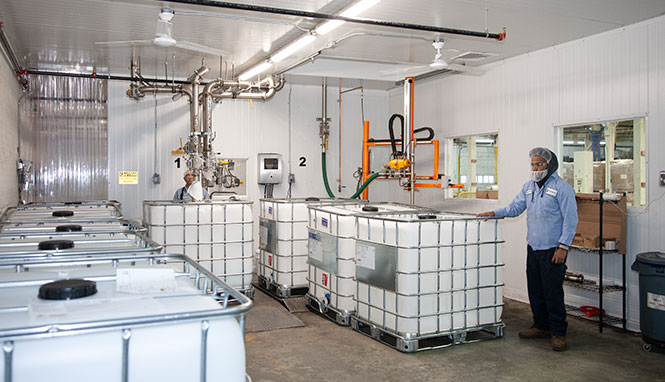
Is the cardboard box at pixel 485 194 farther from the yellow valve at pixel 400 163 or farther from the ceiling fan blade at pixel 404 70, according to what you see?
the ceiling fan blade at pixel 404 70

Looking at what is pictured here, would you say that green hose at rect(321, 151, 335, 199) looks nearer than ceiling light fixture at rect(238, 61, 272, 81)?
No

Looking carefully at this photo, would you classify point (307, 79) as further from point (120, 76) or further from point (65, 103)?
point (65, 103)

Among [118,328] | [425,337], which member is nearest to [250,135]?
[425,337]

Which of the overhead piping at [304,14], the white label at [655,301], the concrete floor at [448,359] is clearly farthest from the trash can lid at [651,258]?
the overhead piping at [304,14]

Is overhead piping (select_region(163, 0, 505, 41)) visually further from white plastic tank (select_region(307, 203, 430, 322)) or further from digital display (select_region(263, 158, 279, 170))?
digital display (select_region(263, 158, 279, 170))

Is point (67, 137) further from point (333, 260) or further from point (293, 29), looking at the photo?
point (333, 260)

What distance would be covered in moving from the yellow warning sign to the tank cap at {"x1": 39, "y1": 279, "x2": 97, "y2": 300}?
25.4 ft

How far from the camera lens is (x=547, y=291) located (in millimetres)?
5457

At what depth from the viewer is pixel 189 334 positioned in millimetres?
1754

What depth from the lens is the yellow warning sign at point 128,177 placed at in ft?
30.1

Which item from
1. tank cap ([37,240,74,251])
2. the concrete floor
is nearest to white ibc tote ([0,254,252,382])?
tank cap ([37,240,74,251])

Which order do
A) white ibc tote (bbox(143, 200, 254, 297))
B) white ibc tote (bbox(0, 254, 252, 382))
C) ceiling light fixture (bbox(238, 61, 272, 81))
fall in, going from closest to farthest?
white ibc tote (bbox(0, 254, 252, 382)) < white ibc tote (bbox(143, 200, 254, 297)) < ceiling light fixture (bbox(238, 61, 272, 81))

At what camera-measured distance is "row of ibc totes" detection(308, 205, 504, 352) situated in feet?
16.6

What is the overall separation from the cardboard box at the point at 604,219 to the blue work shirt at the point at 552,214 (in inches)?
34.4
